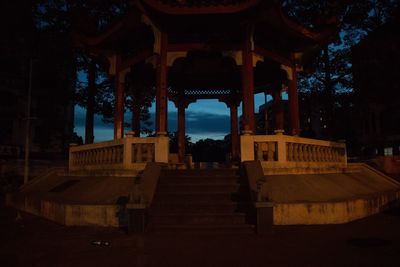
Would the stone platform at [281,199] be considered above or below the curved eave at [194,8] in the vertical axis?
below

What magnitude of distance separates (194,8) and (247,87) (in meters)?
2.98

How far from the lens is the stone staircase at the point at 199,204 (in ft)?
26.2

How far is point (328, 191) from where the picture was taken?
9.59 meters

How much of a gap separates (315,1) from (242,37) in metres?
10.5

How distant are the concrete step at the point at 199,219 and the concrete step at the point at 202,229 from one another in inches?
6.2

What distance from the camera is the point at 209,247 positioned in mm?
6418

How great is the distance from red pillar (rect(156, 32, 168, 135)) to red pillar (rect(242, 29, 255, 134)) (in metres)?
2.61

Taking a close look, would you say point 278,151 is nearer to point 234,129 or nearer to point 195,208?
point 195,208

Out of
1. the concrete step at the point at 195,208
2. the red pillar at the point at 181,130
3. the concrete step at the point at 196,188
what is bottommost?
the concrete step at the point at 195,208

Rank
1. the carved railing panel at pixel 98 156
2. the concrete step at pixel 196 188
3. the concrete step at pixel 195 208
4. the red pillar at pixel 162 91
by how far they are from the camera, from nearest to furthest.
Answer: the concrete step at pixel 195 208, the concrete step at pixel 196 188, the carved railing panel at pixel 98 156, the red pillar at pixel 162 91

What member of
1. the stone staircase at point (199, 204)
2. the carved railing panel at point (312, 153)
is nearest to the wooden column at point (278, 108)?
the carved railing panel at point (312, 153)

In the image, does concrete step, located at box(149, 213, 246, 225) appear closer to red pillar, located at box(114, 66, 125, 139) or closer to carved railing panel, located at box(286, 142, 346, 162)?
carved railing panel, located at box(286, 142, 346, 162)

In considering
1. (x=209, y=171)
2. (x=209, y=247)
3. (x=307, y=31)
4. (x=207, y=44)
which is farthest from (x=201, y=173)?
(x=307, y=31)

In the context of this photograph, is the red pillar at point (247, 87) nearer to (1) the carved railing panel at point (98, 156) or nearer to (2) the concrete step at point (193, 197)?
(2) the concrete step at point (193, 197)
